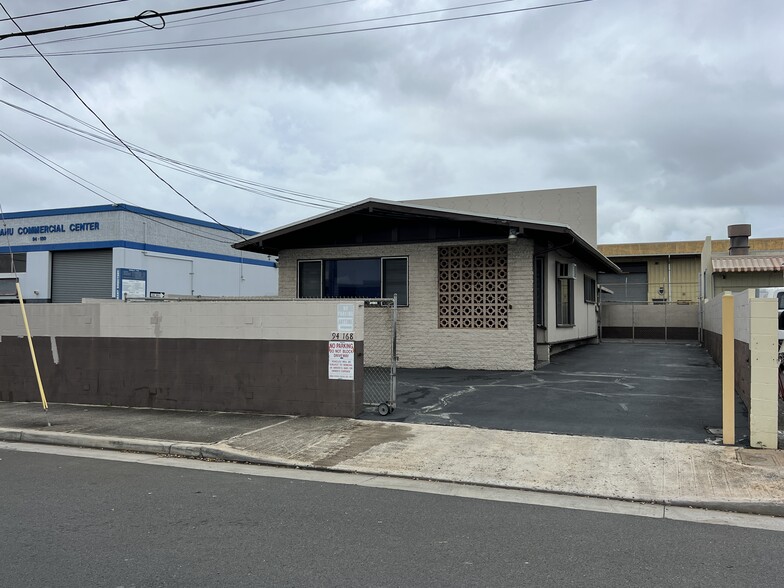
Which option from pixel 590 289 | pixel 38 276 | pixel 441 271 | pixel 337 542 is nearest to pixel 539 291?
pixel 441 271

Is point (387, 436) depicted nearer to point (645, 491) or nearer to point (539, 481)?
point (539, 481)

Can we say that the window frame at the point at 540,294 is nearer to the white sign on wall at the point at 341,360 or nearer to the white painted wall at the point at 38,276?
the white sign on wall at the point at 341,360

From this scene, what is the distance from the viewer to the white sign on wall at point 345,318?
34.1 ft

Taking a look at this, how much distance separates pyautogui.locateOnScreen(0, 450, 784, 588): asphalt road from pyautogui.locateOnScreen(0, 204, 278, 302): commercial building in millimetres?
24222

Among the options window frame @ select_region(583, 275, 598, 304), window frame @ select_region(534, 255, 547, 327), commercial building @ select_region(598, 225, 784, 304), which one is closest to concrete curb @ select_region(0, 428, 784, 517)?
window frame @ select_region(534, 255, 547, 327)

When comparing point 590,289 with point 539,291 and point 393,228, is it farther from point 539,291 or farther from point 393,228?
point 393,228

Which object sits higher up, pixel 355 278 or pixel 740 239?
pixel 740 239

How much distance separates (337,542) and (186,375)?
727 centimetres

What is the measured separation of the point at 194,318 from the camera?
11.6 meters

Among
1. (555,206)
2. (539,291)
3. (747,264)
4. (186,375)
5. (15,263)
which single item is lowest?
(186,375)

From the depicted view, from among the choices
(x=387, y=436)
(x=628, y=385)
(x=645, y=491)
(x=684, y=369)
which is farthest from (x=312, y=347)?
(x=684, y=369)

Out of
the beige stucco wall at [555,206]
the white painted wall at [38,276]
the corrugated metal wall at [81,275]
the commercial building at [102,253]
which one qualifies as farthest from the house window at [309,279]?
the white painted wall at [38,276]

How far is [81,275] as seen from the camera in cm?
3030

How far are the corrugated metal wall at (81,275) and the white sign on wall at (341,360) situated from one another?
22.1 metres
